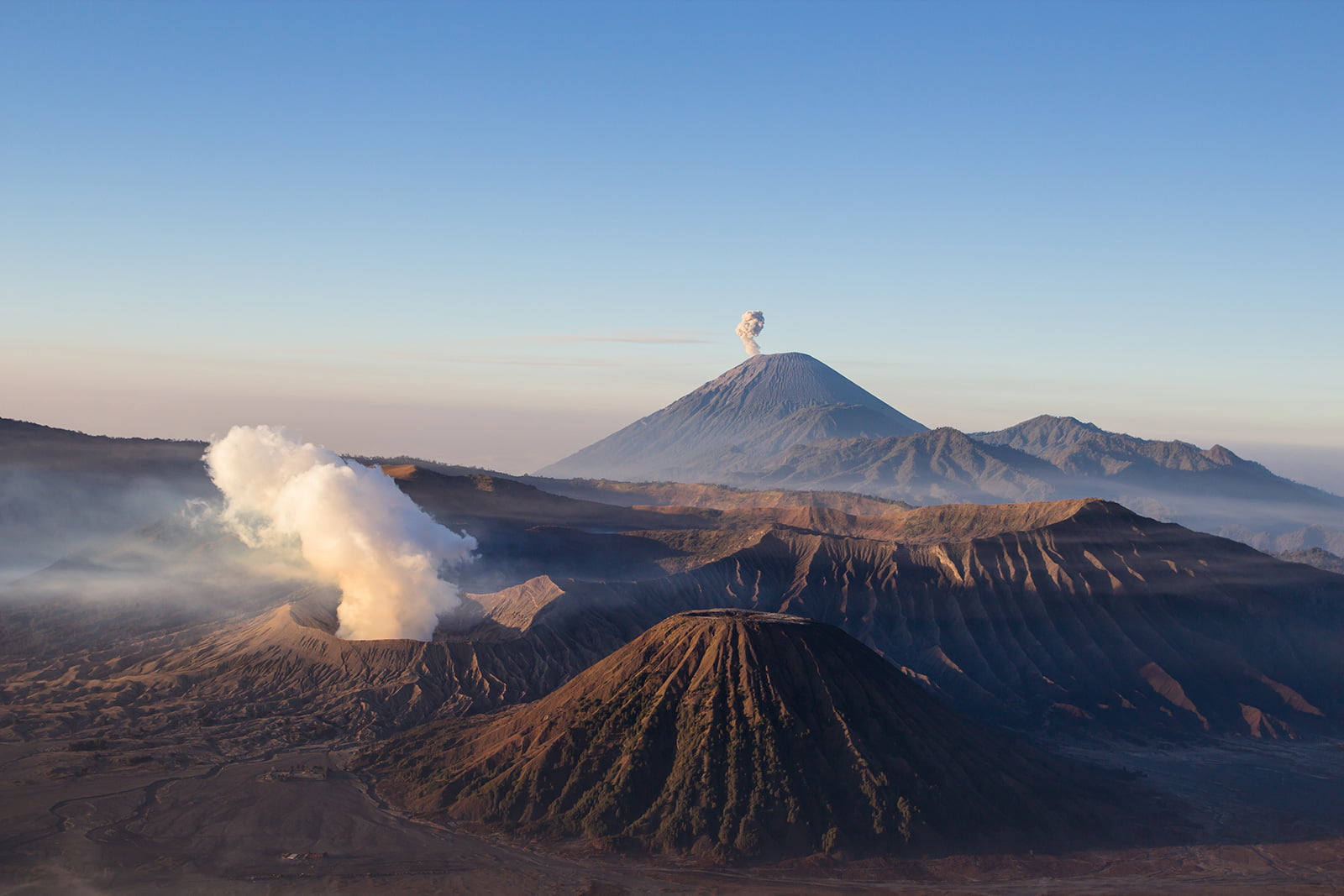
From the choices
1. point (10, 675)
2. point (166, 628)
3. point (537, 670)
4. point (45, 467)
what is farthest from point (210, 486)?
point (537, 670)

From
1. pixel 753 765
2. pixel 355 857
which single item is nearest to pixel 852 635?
pixel 753 765

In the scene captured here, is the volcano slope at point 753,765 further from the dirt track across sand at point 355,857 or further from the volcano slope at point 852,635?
the volcano slope at point 852,635

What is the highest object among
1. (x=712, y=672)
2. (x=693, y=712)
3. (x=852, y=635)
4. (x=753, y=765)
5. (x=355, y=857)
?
(x=712, y=672)

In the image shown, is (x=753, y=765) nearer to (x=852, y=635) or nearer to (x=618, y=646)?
(x=618, y=646)

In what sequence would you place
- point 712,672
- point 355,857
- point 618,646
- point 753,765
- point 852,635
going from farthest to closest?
point 852,635
point 618,646
point 712,672
point 753,765
point 355,857

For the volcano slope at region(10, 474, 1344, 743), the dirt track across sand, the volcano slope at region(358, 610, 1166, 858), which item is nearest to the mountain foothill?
the volcano slope at region(358, 610, 1166, 858)

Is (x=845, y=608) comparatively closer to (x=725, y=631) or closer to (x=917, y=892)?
(x=725, y=631)

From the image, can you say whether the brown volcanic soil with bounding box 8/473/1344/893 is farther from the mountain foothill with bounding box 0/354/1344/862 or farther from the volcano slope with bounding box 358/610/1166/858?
the volcano slope with bounding box 358/610/1166/858

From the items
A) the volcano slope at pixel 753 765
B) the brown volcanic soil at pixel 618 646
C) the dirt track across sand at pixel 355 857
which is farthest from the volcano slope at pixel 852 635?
the volcano slope at pixel 753 765

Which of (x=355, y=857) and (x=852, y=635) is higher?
(x=852, y=635)
